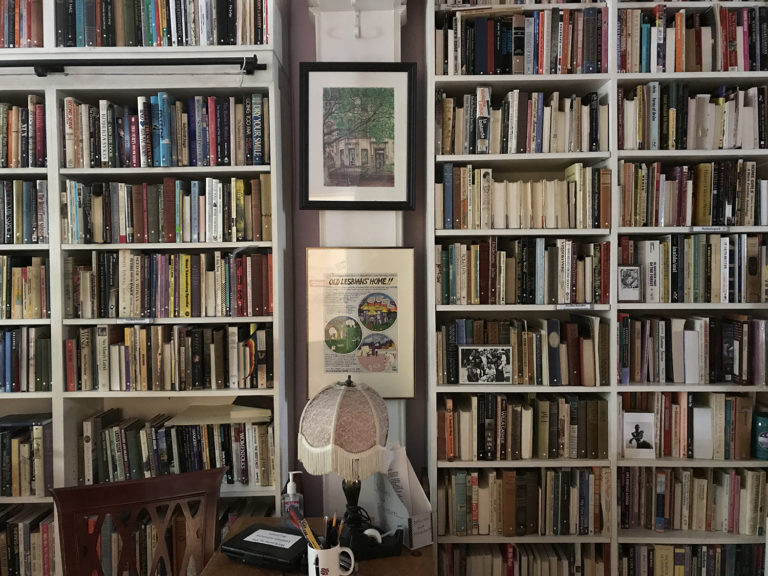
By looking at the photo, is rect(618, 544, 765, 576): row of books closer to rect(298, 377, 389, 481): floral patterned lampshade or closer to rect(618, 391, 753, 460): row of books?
rect(618, 391, 753, 460): row of books

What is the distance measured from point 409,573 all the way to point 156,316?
130 centimetres

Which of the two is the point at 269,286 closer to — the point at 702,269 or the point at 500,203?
the point at 500,203

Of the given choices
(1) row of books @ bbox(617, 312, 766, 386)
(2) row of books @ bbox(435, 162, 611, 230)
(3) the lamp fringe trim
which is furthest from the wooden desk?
(2) row of books @ bbox(435, 162, 611, 230)

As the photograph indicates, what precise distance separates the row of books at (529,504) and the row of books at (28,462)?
1499 millimetres

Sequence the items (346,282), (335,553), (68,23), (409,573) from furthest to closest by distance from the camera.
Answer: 1. (346,282)
2. (68,23)
3. (409,573)
4. (335,553)

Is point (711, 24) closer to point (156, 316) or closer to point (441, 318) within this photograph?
point (441, 318)

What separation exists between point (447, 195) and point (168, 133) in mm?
1079

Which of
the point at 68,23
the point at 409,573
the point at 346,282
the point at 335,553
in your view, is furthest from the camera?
the point at 346,282

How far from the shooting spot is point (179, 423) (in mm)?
2139

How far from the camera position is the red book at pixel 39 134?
209cm

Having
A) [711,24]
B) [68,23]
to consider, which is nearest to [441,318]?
[711,24]

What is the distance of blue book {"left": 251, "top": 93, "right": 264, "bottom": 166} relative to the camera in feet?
6.89

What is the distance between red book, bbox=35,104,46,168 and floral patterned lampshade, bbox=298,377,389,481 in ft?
4.69

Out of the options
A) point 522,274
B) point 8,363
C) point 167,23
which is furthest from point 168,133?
point 522,274
